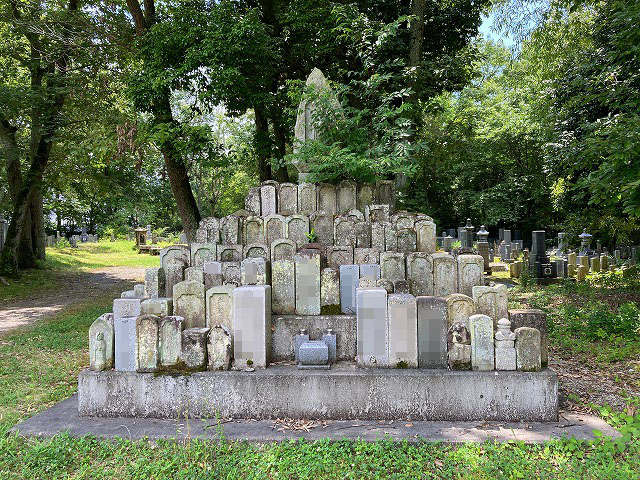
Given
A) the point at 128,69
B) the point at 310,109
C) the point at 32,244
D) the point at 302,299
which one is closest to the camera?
the point at 302,299

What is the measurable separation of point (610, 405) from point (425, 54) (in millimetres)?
11006

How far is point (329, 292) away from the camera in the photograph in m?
4.72

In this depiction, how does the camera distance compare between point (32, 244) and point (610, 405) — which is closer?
point (610, 405)

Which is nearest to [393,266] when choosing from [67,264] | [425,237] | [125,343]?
[425,237]

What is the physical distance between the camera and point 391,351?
4.16 meters

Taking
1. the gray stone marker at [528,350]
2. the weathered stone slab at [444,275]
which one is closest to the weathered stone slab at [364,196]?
the weathered stone slab at [444,275]

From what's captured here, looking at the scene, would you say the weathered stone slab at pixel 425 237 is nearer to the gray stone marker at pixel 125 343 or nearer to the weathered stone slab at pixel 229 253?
the weathered stone slab at pixel 229 253

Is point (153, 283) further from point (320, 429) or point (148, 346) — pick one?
point (320, 429)

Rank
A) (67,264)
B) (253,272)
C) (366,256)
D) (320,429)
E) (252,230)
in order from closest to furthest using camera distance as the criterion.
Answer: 1. (320,429)
2. (253,272)
3. (366,256)
4. (252,230)
5. (67,264)

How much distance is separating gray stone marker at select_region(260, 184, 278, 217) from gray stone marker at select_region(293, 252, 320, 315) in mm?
1969

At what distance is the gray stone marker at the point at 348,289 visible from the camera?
4.75 m

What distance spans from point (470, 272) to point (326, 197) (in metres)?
2.58

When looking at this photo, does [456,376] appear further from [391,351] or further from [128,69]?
[128,69]

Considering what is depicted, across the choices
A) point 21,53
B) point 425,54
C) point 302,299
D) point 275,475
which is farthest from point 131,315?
point 21,53
